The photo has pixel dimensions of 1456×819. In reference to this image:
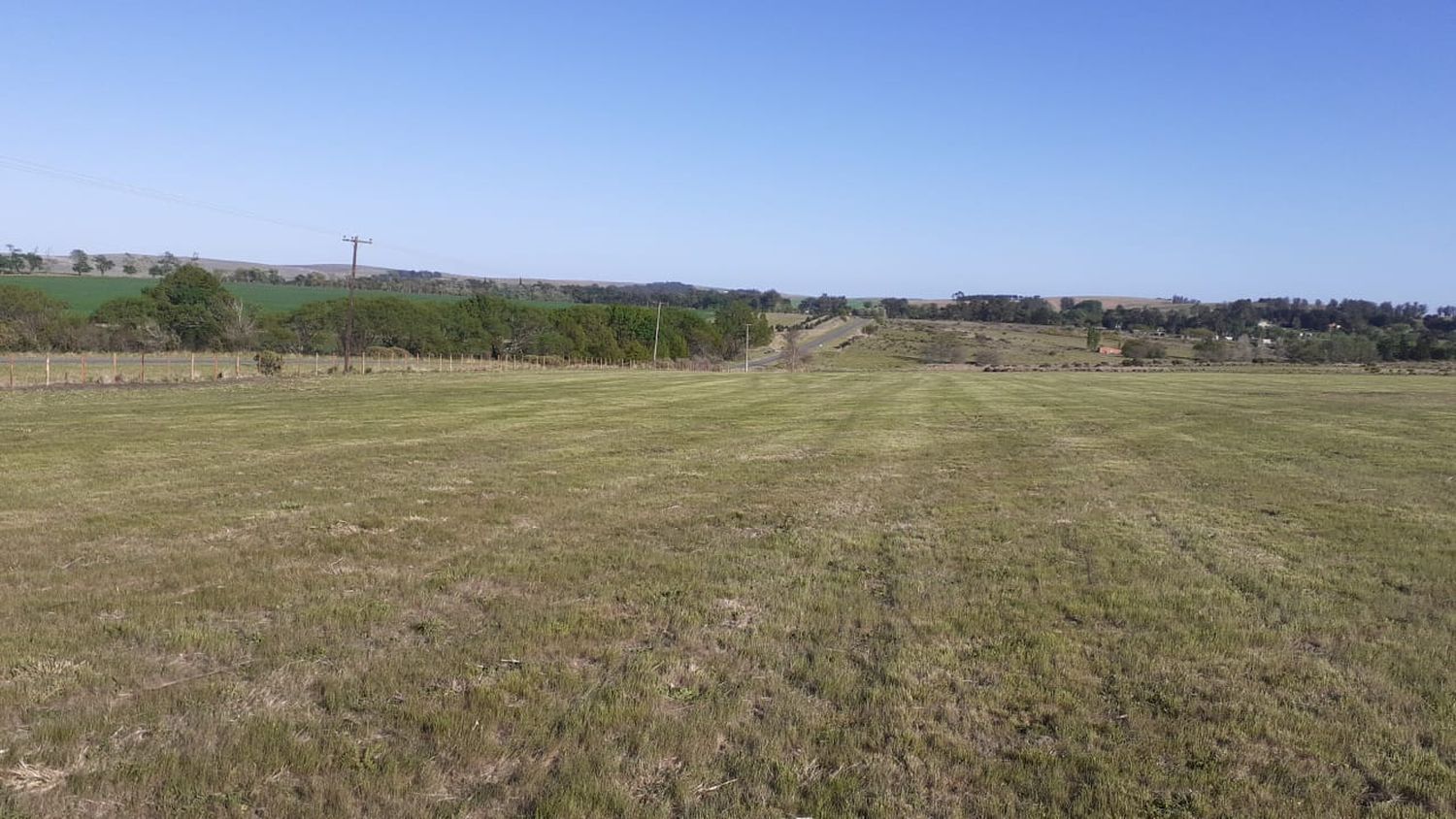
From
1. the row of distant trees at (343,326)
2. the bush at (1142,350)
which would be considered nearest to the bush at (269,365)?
the row of distant trees at (343,326)

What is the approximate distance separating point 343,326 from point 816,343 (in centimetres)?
7900

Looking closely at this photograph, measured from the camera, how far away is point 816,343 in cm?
14925

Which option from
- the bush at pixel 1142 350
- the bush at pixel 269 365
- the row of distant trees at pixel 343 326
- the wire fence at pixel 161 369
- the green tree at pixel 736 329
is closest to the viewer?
the wire fence at pixel 161 369

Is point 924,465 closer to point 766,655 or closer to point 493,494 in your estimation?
point 493,494

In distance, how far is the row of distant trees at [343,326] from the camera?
7744cm

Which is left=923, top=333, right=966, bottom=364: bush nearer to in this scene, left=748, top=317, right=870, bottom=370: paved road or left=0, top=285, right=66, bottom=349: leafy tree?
left=748, top=317, right=870, bottom=370: paved road

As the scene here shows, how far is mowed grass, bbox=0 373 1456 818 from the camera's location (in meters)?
4.38

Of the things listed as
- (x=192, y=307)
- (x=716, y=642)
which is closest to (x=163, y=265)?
→ (x=192, y=307)

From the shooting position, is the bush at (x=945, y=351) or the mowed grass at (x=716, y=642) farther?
the bush at (x=945, y=351)

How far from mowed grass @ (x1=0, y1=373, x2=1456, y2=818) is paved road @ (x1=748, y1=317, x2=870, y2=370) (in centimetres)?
9150

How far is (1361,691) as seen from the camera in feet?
18.4

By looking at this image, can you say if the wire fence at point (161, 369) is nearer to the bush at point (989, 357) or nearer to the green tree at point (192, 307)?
the green tree at point (192, 307)

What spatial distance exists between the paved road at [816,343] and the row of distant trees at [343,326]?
7.29m

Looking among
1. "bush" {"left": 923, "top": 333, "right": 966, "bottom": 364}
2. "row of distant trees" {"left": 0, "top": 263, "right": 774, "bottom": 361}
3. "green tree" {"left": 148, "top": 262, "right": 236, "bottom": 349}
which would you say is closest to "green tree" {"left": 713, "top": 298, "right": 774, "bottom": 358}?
"row of distant trees" {"left": 0, "top": 263, "right": 774, "bottom": 361}
